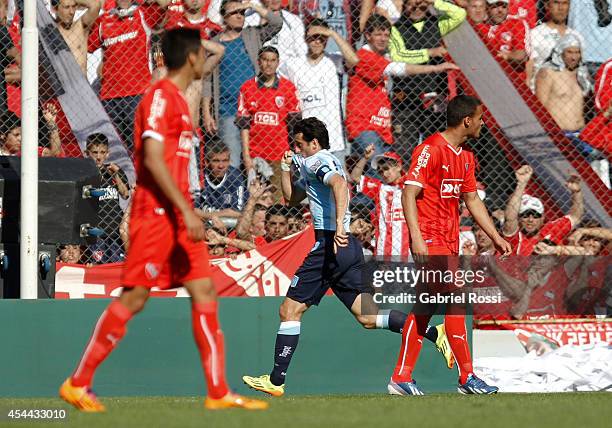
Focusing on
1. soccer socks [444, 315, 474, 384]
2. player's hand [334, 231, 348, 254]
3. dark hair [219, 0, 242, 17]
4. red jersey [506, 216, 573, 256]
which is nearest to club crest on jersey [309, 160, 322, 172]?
player's hand [334, 231, 348, 254]

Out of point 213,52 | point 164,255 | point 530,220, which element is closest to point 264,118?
point 213,52

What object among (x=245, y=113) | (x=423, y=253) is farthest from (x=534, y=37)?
(x=423, y=253)

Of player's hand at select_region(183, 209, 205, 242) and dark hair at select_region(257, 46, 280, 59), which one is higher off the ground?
dark hair at select_region(257, 46, 280, 59)

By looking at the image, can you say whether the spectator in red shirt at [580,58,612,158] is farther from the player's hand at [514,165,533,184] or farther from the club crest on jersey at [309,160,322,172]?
the club crest on jersey at [309,160,322,172]

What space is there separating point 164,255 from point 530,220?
6474 millimetres

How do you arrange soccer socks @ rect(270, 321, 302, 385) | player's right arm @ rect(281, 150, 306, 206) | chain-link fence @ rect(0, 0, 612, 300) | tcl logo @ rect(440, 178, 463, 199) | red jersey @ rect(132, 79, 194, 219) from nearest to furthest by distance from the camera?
red jersey @ rect(132, 79, 194, 219) → tcl logo @ rect(440, 178, 463, 199) → soccer socks @ rect(270, 321, 302, 385) → player's right arm @ rect(281, 150, 306, 206) → chain-link fence @ rect(0, 0, 612, 300)

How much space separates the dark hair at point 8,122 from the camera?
36.7ft

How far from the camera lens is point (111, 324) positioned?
6047mm

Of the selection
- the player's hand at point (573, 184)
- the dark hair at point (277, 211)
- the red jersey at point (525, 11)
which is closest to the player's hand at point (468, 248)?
the player's hand at point (573, 184)

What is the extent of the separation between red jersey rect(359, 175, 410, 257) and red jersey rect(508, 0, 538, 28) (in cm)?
244

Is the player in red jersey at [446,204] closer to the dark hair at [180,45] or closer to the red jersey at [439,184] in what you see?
the red jersey at [439,184]

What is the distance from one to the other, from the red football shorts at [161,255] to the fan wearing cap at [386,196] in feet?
16.8

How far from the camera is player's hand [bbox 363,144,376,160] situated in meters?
11.8
